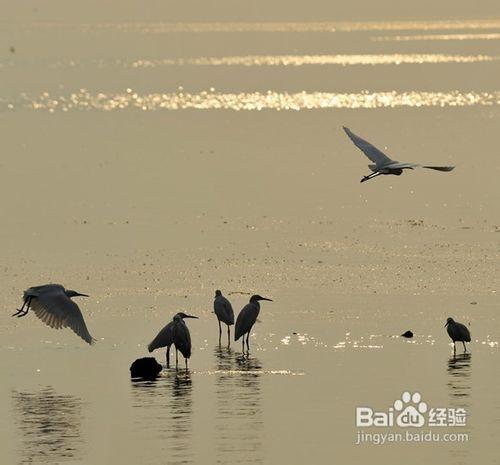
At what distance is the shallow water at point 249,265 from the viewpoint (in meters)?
26.1

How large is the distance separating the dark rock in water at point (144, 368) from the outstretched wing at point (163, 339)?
3.52 feet

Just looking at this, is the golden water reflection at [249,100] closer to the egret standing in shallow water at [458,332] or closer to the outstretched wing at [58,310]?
the egret standing in shallow water at [458,332]

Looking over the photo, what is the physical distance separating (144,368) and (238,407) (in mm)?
2322

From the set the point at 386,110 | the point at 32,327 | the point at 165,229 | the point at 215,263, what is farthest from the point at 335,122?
the point at 32,327

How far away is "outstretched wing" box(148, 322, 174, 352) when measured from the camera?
30.0 metres

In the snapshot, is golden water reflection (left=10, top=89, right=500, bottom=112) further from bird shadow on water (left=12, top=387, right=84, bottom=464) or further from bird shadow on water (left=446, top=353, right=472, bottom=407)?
bird shadow on water (left=12, top=387, right=84, bottom=464)

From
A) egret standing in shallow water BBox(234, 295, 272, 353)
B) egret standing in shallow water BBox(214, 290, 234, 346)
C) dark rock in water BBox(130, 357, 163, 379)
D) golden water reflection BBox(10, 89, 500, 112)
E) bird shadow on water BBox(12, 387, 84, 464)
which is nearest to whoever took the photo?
bird shadow on water BBox(12, 387, 84, 464)

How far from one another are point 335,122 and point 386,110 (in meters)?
6.19

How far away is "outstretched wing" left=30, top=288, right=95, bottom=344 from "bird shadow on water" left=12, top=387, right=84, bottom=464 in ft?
3.52

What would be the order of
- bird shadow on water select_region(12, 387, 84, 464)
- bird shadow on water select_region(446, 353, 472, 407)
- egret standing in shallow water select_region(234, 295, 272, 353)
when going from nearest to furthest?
bird shadow on water select_region(12, 387, 84, 464) < bird shadow on water select_region(446, 353, 472, 407) < egret standing in shallow water select_region(234, 295, 272, 353)

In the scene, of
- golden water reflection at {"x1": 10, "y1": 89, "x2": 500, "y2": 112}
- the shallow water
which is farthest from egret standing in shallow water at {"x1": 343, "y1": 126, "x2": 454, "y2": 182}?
golden water reflection at {"x1": 10, "y1": 89, "x2": 500, "y2": 112}

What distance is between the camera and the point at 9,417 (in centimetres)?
2666

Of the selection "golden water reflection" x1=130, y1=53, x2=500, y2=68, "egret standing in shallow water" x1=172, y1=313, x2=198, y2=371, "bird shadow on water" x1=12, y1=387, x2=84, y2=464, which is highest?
"golden water reflection" x1=130, y1=53, x2=500, y2=68

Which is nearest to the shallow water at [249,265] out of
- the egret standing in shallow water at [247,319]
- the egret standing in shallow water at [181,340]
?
the egret standing in shallow water at [247,319]
